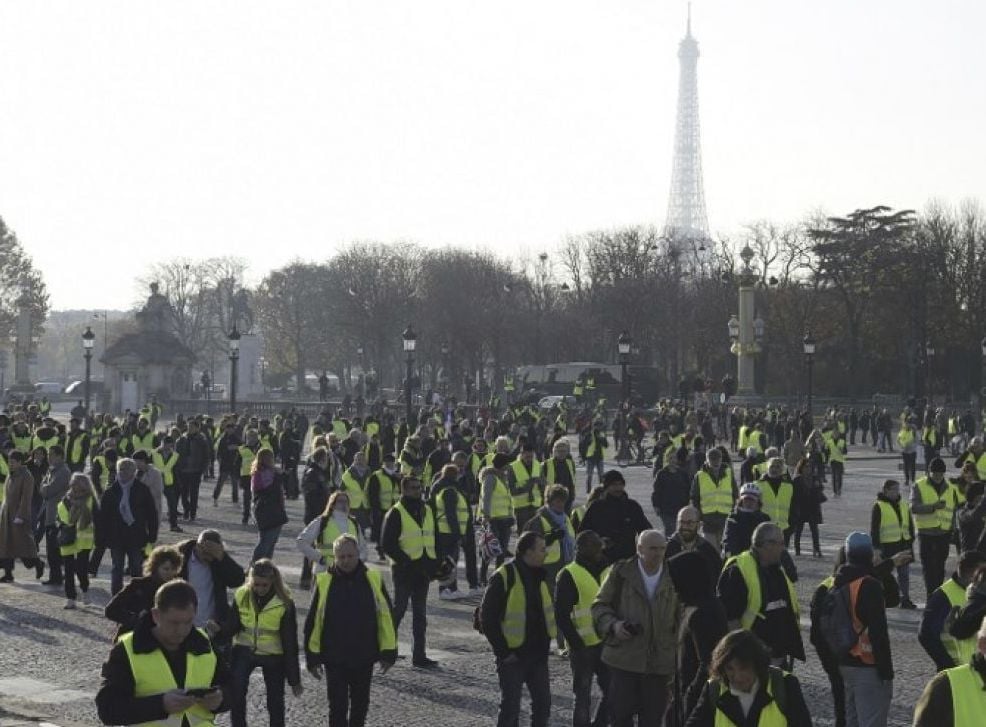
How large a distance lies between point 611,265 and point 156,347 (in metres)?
33.9

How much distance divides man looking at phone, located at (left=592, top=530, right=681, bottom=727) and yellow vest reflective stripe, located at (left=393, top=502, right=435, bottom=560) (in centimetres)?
489

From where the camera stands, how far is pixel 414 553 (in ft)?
48.7

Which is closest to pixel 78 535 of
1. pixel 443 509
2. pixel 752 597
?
pixel 443 509

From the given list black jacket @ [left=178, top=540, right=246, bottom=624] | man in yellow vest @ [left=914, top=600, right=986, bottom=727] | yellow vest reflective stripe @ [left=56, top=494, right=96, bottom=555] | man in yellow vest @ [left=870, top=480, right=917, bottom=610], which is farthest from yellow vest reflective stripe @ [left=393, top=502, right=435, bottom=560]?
man in yellow vest @ [left=914, top=600, right=986, bottom=727]

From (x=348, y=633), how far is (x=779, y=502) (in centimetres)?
1015

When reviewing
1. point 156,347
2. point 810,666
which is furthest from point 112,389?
point 810,666

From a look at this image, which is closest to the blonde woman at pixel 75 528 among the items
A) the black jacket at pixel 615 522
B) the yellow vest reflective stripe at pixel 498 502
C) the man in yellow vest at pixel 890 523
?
the yellow vest reflective stripe at pixel 498 502

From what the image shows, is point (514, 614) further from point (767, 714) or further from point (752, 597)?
point (767, 714)

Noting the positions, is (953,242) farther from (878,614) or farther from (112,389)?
(878,614)

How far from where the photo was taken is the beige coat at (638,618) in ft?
32.5

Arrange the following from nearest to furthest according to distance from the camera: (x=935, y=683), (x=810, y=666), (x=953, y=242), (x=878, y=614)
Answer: (x=935, y=683), (x=878, y=614), (x=810, y=666), (x=953, y=242)

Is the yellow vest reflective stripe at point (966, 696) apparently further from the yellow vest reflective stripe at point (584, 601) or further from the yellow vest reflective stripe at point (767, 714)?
the yellow vest reflective stripe at point (584, 601)

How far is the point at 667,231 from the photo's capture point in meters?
118

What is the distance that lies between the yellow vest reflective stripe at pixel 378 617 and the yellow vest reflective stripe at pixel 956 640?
333 cm
